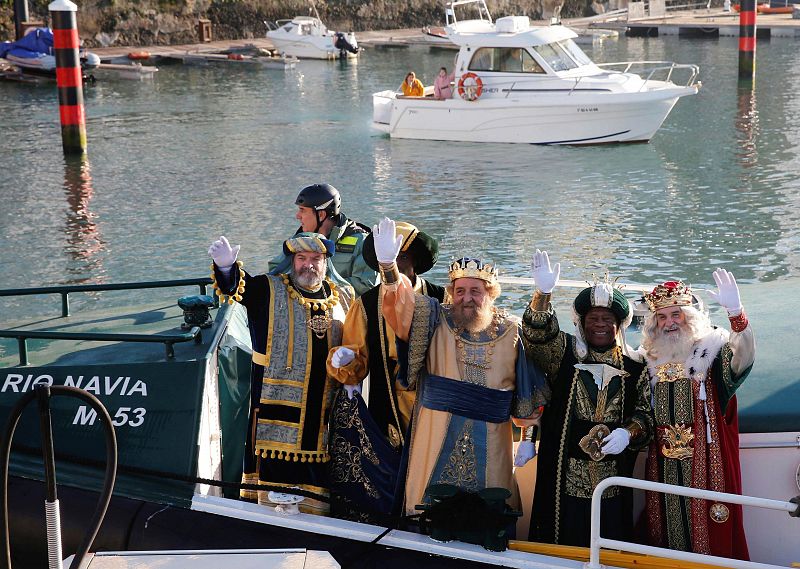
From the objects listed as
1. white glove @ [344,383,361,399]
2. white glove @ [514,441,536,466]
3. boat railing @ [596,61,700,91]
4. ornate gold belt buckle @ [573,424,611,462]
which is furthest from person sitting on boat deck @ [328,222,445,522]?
boat railing @ [596,61,700,91]

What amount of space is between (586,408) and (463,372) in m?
0.52

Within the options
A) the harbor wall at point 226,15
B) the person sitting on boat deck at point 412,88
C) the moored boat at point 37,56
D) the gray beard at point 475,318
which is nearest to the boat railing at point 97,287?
the gray beard at point 475,318

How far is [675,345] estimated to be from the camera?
448 centimetres

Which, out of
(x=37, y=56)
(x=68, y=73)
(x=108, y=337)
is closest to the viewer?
(x=108, y=337)

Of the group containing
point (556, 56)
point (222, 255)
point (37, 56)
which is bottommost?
point (222, 255)

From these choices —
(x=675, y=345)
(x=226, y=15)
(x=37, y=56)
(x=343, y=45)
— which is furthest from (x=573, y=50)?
(x=226, y=15)

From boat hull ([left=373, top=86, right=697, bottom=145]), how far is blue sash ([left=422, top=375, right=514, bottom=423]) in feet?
51.8

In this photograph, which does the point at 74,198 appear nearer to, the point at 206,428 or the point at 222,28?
the point at 206,428

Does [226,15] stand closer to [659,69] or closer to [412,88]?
[412,88]

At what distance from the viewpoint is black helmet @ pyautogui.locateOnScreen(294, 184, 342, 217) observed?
580 cm

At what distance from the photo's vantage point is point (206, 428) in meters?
5.38

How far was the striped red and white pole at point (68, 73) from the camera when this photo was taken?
59.8ft

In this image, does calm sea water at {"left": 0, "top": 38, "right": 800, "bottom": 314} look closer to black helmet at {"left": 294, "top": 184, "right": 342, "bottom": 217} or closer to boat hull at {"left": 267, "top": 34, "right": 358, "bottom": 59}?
black helmet at {"left": 294, "top": 184, "right": 342, "bottom": 217}

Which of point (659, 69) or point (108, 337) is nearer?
point (108, 337)
